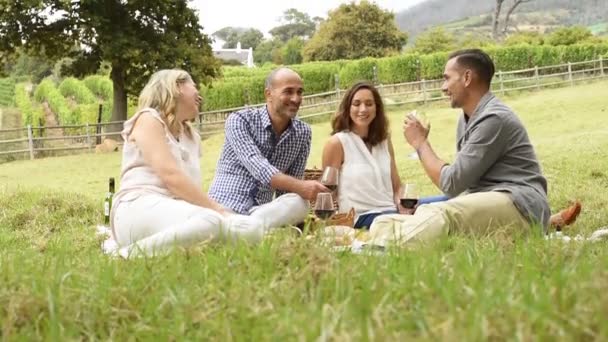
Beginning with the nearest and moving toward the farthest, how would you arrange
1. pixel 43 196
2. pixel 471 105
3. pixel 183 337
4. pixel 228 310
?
pixel 183 337 < pixel 228 310 < pixel 471 105 < pixel 43 196

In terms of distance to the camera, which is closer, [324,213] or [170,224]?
[170,224]

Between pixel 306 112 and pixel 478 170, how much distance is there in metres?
24.3

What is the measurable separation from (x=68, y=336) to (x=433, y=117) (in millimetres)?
23075

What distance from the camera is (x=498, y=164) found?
14.3ft

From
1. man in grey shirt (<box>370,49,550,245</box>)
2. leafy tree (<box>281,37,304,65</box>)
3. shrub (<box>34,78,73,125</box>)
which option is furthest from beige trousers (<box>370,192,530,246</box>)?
leafy tree (<box>281,37,304,65</box>)

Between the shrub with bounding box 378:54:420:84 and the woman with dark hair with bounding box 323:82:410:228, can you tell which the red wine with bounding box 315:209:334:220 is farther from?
the shrub with bounding box 378:54:420:84

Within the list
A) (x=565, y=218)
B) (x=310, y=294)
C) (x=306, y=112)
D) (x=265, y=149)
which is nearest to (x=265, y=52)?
(x=306, y=112)

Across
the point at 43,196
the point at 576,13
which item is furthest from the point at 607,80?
the point at 576,13

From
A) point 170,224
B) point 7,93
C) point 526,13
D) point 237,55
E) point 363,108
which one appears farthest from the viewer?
point 526,13

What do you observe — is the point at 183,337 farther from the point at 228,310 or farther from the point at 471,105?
the point at 471,105

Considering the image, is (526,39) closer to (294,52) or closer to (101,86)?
(101,86)

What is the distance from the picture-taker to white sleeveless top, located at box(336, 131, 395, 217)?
509 centimetres

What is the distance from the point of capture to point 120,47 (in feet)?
75.8

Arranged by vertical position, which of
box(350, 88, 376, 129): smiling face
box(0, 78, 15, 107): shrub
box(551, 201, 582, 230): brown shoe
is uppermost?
box(350, 88, 376, 129): smiling face
